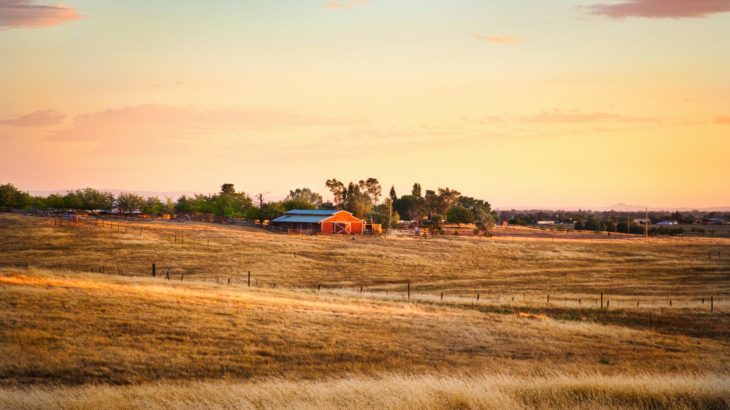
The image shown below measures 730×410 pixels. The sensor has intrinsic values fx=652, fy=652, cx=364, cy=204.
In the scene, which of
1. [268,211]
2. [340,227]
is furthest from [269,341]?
[268,211]

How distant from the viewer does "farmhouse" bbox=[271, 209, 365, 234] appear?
132 metres

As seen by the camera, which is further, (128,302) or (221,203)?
(221,203)

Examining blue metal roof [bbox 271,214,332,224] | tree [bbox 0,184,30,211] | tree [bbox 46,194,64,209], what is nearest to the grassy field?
blue metal roof [bbox 271,214,332,224]

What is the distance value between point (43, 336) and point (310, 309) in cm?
1641

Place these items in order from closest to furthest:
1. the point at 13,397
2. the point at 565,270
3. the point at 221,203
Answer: the point at 13,397 < the point at 565,270 < the point at 221,203

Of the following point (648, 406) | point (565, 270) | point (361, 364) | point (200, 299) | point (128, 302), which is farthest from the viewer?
point (565, 270)

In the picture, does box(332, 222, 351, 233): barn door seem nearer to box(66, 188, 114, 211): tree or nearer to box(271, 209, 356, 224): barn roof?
box(271, 209, 356, 224): barn roof

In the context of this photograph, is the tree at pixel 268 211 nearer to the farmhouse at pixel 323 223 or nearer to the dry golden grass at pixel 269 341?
the farmhouse at pixel 323 223

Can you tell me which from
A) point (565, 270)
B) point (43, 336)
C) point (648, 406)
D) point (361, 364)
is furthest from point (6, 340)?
point (565, 270)

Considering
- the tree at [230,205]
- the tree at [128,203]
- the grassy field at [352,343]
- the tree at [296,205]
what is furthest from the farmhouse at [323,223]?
the tree at [128,203]

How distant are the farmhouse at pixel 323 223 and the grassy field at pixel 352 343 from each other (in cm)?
5083

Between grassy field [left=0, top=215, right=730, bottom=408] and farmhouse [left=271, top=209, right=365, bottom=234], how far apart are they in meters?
50.8

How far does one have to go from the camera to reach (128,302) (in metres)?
35.5

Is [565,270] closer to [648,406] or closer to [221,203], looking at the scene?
[648,406]
